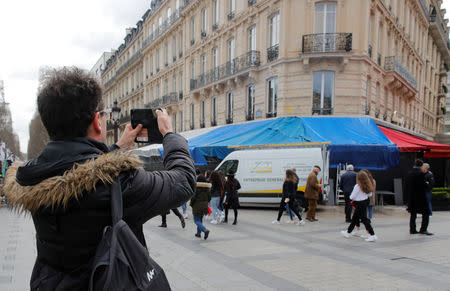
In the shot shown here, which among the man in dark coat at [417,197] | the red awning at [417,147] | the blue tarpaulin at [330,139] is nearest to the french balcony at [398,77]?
the red awning at [417,147]

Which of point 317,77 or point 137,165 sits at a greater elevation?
point 317,77

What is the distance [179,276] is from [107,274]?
450cm

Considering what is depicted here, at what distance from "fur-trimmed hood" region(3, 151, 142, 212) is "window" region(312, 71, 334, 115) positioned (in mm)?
15493

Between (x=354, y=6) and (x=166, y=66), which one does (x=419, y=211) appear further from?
(x=166, y=66)

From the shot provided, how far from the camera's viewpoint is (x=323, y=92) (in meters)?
15.8

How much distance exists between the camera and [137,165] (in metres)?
1.26

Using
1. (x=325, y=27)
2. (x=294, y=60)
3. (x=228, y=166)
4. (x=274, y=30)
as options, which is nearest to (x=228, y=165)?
(x=228, y=166)

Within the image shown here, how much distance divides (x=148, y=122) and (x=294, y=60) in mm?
15154

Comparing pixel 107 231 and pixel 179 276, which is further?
pixel 179 276

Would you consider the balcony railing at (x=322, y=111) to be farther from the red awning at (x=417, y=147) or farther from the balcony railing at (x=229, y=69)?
the balcony railing at (x=229, y=69)

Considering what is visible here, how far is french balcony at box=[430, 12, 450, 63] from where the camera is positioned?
2866 cm

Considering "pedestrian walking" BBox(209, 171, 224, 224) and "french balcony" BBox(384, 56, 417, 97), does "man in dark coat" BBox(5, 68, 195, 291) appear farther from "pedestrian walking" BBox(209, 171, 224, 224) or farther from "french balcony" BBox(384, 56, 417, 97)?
"french balcony" BBox(384, 56, 417, 97)

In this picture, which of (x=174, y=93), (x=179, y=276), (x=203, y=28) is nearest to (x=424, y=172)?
(x=179, y=276)

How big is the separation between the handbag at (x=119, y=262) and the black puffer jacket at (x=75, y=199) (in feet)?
0.20
